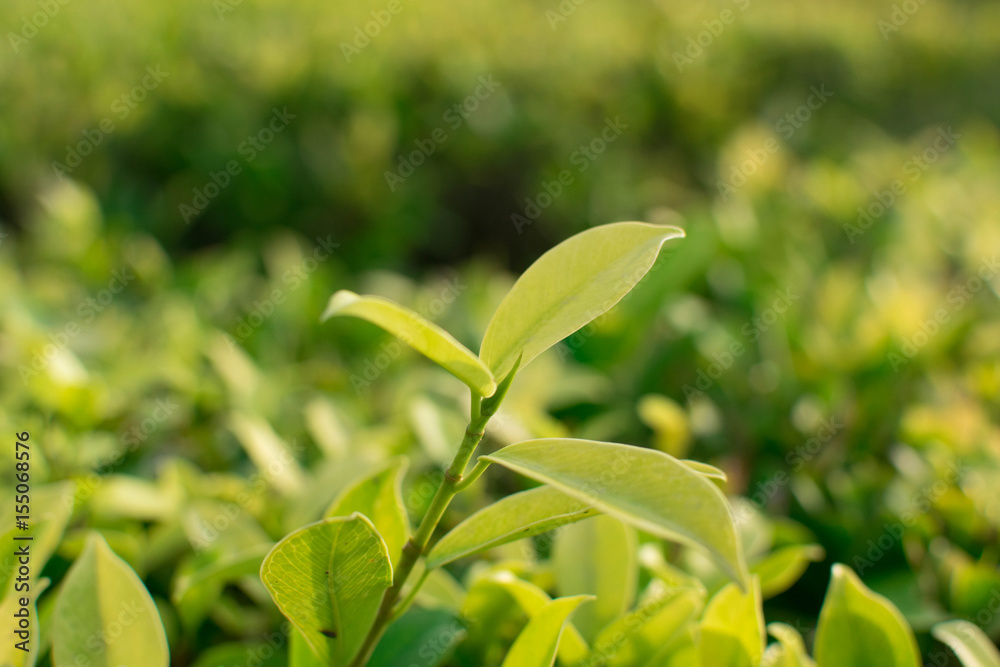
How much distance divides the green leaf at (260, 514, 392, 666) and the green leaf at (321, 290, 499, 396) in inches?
6.9

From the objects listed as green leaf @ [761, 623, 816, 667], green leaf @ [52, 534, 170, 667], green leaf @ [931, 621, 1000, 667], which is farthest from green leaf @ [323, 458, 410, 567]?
green leaf @ [931, 621, 1000, 667]

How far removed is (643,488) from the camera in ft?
2.37

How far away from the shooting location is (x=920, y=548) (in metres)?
1.54

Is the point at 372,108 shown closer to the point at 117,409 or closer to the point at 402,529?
the point at 117,409

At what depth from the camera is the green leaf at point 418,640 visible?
1.04 m

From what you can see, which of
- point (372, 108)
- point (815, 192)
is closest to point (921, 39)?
point (815, 192)

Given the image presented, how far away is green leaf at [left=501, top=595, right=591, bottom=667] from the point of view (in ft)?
2.90

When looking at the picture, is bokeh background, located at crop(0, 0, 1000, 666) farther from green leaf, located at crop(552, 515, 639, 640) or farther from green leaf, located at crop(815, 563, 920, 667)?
green leaf, located at crop(815, 563, 920, 667)

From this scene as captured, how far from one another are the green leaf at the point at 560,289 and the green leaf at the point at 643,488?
0.11 meters

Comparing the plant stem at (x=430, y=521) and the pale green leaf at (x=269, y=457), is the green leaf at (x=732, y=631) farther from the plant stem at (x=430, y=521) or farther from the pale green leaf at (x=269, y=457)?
the pale green leaf at (x=269, y=457)

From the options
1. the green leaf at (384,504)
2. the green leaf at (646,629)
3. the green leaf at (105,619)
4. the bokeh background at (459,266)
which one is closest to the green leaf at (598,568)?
the green leaf at (646,629)

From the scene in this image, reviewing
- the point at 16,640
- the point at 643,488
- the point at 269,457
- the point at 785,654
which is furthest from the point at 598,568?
the point at 16,640

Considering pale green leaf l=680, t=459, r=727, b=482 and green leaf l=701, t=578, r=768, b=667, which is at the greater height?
pale green leaf l=680, t=459, r=727, b=482

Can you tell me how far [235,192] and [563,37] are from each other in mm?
2070
